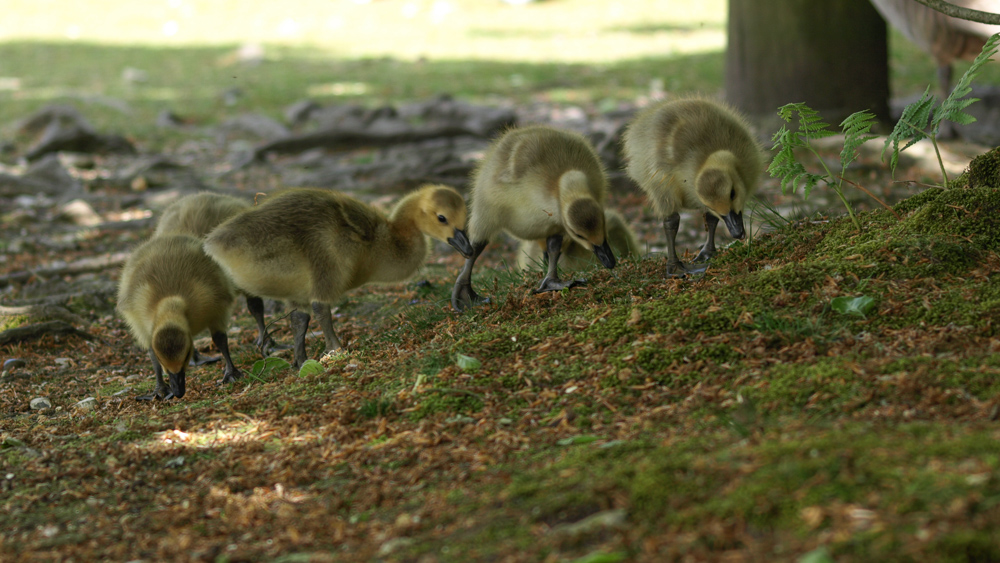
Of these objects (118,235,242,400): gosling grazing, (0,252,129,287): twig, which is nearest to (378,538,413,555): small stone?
(118,235,242,400): gosling grazing

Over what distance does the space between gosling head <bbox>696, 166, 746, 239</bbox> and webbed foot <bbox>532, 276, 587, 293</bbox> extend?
36.2 inches

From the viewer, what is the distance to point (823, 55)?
36.1 ft

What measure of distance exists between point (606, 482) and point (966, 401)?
1.43 meters

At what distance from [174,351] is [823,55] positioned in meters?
9.09

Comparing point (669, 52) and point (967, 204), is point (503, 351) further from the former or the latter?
point (669, 52)

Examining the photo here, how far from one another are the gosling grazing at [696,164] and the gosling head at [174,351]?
2.94 meters

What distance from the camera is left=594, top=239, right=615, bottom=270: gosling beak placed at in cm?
532

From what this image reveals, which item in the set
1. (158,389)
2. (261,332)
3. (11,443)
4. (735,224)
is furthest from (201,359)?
(735,224)

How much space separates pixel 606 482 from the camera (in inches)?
114

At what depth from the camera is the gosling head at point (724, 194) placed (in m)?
5.29

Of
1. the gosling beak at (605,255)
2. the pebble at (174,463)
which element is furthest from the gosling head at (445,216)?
the pebble at (174,463)

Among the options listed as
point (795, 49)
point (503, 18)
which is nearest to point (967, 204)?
point (795, 49)

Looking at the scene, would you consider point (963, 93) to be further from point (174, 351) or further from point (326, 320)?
point (174, 351)

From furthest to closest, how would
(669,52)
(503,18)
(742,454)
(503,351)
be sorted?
(503,18) < (669,52) < (503,351) < (742,454)
